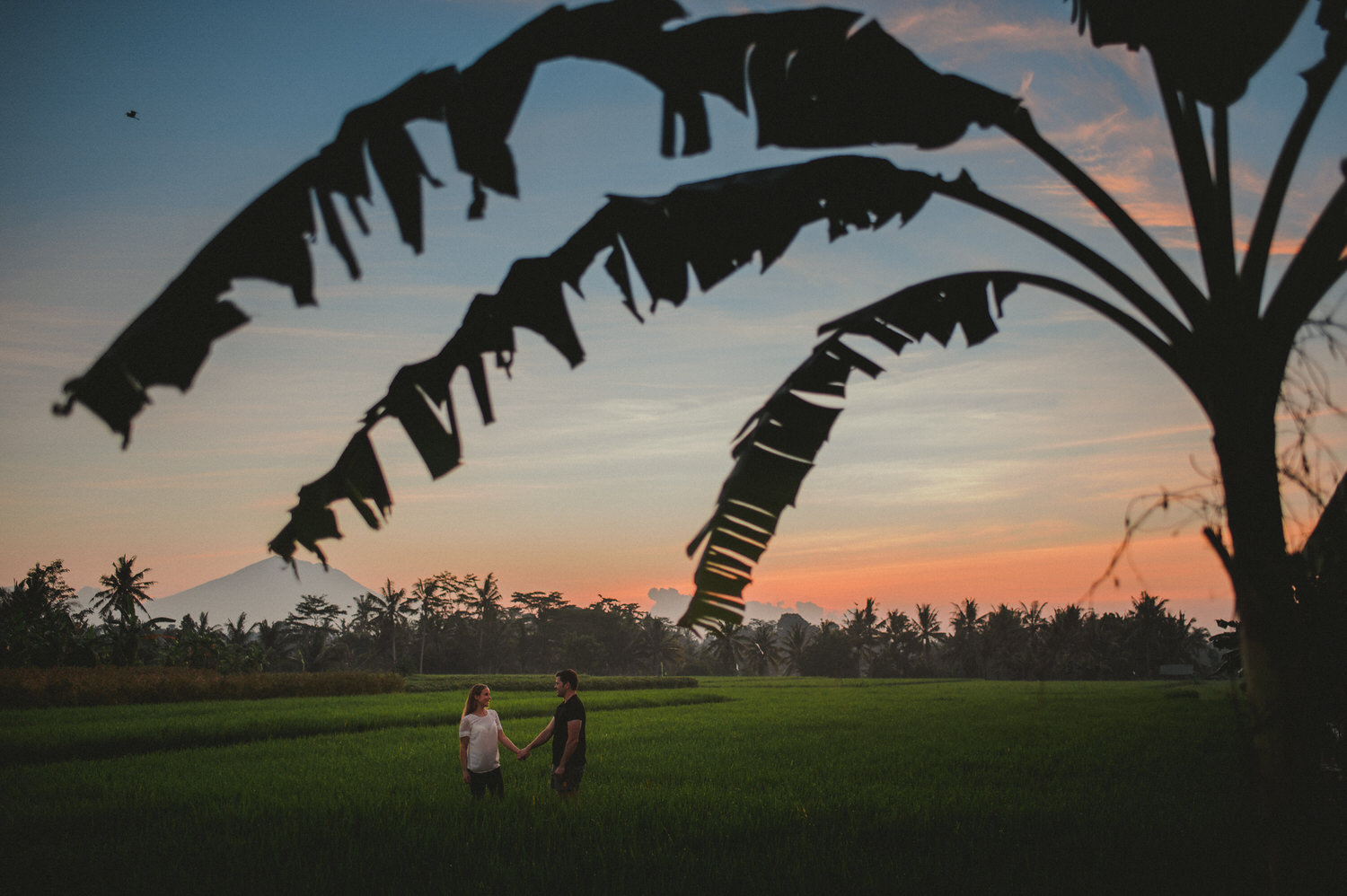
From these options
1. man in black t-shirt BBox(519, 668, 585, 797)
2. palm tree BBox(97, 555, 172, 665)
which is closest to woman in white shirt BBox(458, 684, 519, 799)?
man in black t-shirt BBox(519, 668, 585, 797)

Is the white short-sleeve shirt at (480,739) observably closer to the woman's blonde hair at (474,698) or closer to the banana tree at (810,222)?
the woman's blonde hair at (474,698)

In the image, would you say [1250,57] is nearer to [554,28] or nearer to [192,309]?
[554,28]

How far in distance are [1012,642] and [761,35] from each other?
221 feet

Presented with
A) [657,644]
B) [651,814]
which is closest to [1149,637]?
[657,644]

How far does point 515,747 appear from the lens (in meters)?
6.15

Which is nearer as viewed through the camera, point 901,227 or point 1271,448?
point 1271,448

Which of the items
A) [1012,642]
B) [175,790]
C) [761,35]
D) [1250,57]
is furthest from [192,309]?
[1012,642]

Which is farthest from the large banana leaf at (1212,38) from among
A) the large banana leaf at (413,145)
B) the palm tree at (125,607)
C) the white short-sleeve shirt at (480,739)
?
the palm tree at (125,607)

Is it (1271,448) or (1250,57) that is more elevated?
(1250,57)

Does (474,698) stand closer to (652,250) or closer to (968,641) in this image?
(652,250)

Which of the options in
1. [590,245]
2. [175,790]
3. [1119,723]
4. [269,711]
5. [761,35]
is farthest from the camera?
[269,711]

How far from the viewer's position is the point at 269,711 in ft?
62.5

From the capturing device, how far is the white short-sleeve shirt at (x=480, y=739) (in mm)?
6043

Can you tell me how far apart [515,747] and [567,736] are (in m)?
0.59
